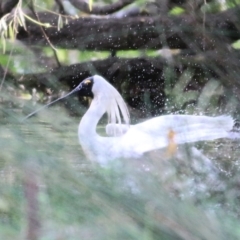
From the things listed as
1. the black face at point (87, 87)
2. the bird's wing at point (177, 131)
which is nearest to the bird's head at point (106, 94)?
the black face at point (87, 87)

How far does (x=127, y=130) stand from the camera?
134 centimetres

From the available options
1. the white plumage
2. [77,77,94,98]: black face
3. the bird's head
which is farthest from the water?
[77,77,94,98]: black face

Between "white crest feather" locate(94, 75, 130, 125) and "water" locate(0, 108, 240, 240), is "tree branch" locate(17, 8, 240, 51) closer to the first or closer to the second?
"white crest feather" locate(94, 75, 130, 125)

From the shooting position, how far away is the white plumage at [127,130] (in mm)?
530

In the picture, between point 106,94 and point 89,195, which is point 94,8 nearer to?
point 106,94

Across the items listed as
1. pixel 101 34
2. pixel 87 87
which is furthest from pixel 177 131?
pixel 87 87

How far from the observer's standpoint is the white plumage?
530 millimetres

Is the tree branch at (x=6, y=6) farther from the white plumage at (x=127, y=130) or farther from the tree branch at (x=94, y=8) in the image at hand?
the white plumage at (x=127, y=130)

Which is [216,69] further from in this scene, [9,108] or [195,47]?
[9,108]

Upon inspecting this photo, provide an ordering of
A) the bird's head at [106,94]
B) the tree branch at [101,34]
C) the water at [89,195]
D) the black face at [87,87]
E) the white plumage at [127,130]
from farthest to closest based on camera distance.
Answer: the black face at [87,87], the bird's head at [106,94], the tree branch at [101,34], the white plumage at [127,130], the water at [89,195]

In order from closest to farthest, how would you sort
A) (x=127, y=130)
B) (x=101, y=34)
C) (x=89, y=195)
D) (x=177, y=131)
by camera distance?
(x=89, y=195) < (x=177, y=131) < (x=127, y=130) < (x=101, y=34)

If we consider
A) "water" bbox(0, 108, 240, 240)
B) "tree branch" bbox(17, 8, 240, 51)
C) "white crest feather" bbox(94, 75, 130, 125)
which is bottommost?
"white crest feather" bbox(94, 75, 130, 125)

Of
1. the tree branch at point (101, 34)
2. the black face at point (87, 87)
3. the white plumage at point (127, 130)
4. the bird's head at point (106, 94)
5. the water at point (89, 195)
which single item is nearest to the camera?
the water at point (89, 195)

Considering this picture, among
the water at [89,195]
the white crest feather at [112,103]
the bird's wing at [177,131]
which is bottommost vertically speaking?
the white crest feather at [112,103]
